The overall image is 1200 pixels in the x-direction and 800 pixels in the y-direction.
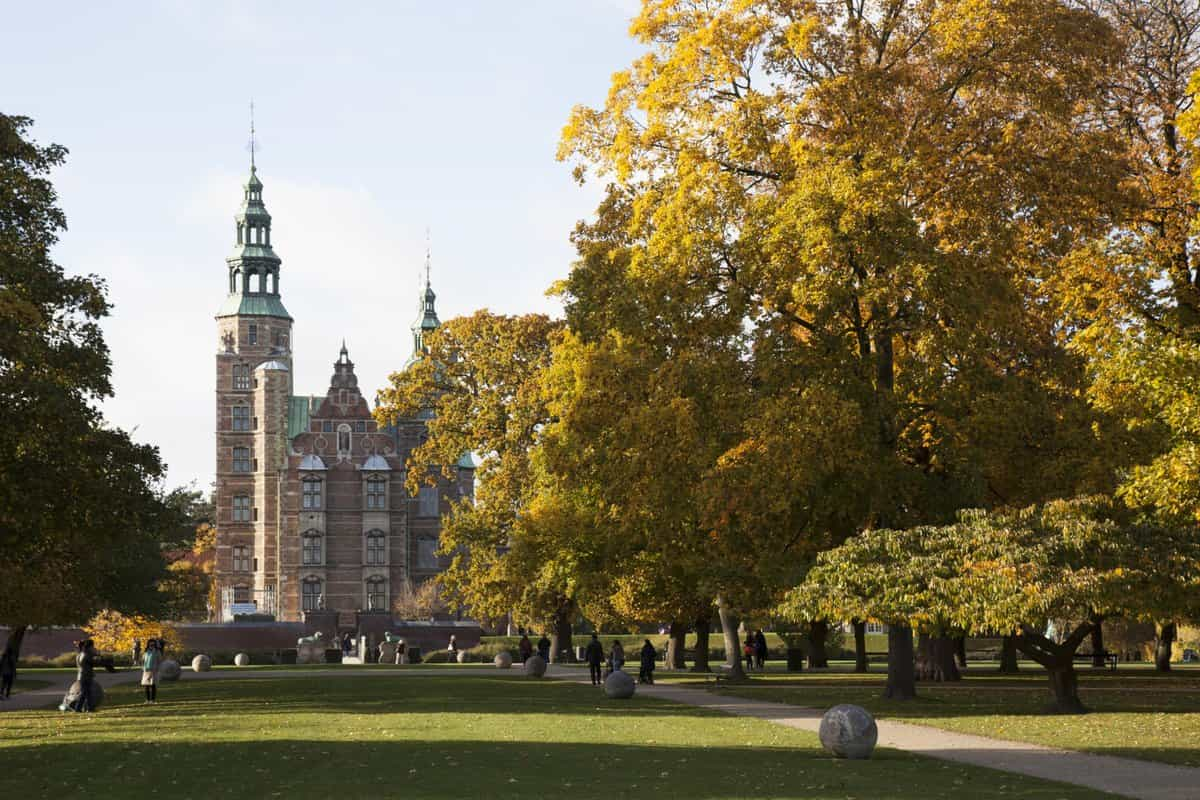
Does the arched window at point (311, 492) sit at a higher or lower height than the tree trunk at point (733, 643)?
higher

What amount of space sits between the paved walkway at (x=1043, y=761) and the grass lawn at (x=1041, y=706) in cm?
64

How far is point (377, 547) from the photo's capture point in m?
111

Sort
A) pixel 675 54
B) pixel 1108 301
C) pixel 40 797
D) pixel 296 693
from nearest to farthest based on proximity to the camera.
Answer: pixel 40 797
pixel 1108 301
pixel 675 54
pixel 296 693

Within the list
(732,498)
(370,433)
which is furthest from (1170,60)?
(370,433)

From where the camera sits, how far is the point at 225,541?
11288 cm

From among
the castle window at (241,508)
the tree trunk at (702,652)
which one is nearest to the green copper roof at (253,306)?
the castle window at (241,508)

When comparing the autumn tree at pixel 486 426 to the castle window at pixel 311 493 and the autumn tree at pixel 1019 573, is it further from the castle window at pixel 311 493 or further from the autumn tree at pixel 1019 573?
the castle window at pixel 311 493

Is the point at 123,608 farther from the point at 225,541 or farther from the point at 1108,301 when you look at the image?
the point at 225,541

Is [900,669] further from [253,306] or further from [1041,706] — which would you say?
[253,306]

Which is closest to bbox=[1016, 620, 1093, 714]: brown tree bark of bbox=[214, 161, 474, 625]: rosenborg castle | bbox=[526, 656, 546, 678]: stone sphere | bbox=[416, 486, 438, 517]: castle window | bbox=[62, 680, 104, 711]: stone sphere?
bbox=[62, 680, 104, 711]: stone sphere

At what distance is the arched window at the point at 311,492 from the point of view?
11000 cm

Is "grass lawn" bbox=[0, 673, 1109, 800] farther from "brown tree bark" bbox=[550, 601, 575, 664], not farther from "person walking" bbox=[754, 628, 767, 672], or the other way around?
"brown tree bark" bbox=[550, 601, 575, 664]

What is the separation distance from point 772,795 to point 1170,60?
88.3 feet

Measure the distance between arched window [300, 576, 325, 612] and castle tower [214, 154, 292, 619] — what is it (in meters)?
2.40
